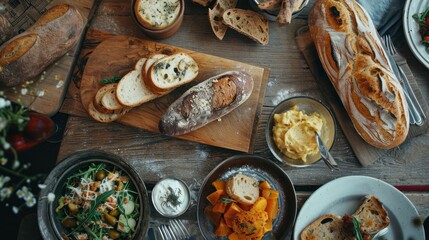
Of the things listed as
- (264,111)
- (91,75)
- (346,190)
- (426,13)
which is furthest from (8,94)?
(426,13)

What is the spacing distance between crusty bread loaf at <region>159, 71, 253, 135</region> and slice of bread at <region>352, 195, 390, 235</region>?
905 millimetres

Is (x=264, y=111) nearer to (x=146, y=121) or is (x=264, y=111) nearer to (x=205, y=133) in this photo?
(x=205, y=133)

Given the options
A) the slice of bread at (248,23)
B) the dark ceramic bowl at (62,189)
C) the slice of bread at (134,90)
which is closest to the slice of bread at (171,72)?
the slice of bread at (134,90)

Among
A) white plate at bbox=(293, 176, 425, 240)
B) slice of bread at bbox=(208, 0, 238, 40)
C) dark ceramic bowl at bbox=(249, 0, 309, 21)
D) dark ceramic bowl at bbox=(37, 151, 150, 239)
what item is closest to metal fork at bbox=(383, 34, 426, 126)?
white plate at bbox=(293, 176, 425, 240)

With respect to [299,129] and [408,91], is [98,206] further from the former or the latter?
[408,91]

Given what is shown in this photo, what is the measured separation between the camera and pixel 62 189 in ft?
7.82

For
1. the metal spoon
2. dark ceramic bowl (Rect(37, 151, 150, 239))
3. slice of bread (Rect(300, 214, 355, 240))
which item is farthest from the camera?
slice of bread (Rect(300, 214, 355, 240))

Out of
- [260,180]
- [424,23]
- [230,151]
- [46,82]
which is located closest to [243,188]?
[260,180]

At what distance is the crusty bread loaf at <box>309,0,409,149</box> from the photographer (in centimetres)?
234

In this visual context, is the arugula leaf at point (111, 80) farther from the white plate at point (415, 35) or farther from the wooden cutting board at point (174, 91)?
the white plate at point (415, 35)

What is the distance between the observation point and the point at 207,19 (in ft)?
8.62

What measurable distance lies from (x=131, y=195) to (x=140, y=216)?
130 millimetres

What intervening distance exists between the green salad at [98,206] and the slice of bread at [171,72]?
1.71ft

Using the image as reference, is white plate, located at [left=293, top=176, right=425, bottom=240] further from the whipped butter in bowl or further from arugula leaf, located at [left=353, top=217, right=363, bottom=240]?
the whipped butter in bowl
